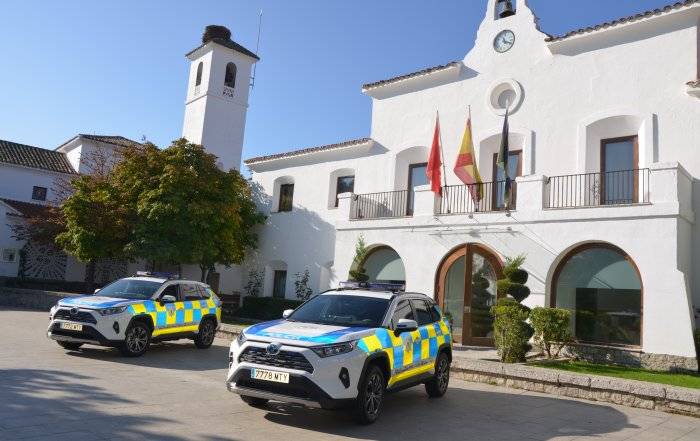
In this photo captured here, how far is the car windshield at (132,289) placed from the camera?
41.1ft

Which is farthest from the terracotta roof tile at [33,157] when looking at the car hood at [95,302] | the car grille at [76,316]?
the car grille at [76,316]

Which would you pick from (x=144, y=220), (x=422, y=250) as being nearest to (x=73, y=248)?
(x=144, y=220)

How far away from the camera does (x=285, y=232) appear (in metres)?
24.0

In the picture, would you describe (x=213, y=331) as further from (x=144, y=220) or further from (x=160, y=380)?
(x=144, y=220)

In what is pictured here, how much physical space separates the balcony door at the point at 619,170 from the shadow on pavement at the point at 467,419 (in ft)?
24.9

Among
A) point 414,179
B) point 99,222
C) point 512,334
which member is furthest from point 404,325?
point 99,222

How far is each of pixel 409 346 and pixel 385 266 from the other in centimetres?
1084

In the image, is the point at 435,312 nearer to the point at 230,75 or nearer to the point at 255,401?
the point at 255,401

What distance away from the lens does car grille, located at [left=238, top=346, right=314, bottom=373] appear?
6867 millimetres

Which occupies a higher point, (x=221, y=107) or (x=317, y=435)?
(x=221, y=107)

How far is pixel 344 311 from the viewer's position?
8.45 meters

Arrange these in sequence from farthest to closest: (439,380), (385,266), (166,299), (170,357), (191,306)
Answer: (385,266), (191,306), (166,299), (170,357), (439,380)

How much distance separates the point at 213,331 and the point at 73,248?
40.9ft

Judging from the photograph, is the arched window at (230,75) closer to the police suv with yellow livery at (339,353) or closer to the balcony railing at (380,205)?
the balcony railing at (380,205)
